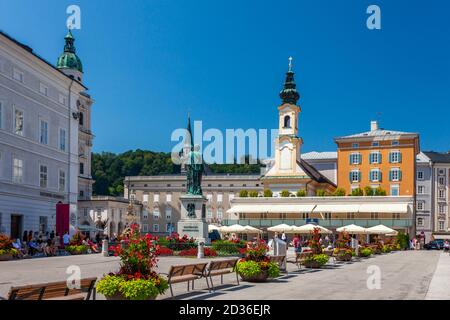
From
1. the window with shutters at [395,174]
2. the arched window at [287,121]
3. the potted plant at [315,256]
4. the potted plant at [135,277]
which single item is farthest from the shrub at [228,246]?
the window with shutters at [395,174]

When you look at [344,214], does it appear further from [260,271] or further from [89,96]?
[260,271]

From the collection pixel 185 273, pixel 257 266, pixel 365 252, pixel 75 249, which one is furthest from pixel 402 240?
pixel 185 273

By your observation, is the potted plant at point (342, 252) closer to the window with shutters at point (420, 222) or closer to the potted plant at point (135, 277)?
the potted plant at point (135, 277)

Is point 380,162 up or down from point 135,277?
up

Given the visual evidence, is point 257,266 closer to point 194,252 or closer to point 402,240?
point 194,252

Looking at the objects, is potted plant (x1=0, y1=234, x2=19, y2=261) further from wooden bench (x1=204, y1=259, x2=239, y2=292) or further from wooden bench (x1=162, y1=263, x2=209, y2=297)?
wooden bench (x1=162, y1=263, x2=209, y2=297)

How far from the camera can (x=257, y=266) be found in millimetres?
19875

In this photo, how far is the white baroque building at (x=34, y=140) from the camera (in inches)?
1518

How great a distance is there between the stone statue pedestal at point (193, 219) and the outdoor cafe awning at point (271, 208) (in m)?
28.8

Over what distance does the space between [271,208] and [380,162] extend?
16.8 metres
